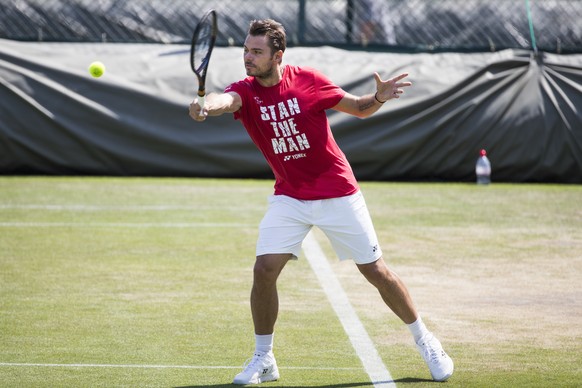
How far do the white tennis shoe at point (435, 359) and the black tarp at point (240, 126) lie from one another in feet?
28.8

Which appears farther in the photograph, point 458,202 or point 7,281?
point 458,202

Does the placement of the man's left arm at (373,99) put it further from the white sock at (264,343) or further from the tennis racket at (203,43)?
the white sock at (264,343)

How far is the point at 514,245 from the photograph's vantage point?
10.2 metres

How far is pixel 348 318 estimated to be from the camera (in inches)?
286

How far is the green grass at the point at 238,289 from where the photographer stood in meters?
6.03

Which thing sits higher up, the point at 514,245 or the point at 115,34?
the point at 115,34

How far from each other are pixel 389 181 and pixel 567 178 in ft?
8.25

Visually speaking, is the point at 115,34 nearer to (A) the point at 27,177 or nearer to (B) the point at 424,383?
(A) the point at 27,177

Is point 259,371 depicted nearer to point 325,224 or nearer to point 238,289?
point 325,224

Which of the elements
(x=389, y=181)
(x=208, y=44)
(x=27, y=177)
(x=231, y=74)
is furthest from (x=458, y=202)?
(x=208, y=44)

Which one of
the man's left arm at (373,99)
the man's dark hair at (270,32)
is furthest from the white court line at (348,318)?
the man's dark hair at (270,32)

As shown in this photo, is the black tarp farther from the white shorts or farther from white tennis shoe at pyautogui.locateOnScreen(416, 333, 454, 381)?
white tennis shoe at pyautogui.locateOnScreen(416, 333, 454, 381)

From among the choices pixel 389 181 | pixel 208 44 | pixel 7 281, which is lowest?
pixel 389 181

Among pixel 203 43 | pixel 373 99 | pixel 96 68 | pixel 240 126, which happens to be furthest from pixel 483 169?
pixel 373 99
